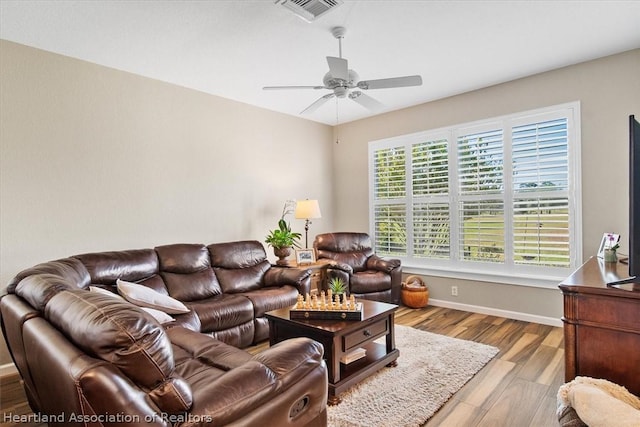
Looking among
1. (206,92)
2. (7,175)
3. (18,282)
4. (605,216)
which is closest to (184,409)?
(18,282)

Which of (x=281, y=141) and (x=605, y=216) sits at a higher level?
(x=281, y=141)

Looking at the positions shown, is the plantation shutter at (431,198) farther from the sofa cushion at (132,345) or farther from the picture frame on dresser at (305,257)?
the sofa cushion at (132,345)

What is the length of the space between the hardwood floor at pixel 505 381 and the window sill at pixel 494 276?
0.46m

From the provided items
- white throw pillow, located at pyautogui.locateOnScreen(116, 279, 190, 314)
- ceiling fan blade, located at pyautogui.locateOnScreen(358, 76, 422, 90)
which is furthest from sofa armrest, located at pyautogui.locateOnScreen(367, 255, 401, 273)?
white throw pillow, located at pyautogui.locateOnScreen(116, 279, 190, 314)

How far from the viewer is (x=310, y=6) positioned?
232cm

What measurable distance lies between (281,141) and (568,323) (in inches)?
166

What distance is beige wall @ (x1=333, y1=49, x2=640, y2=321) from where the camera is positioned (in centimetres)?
337

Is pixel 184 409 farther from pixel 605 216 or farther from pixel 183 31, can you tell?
pixel 605 216

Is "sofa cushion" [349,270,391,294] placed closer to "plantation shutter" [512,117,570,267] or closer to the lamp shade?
the lamp shade

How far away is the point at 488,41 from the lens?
3.05 metres

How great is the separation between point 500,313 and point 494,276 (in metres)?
0.45

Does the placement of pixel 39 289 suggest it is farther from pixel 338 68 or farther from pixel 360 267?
pixel 360 267

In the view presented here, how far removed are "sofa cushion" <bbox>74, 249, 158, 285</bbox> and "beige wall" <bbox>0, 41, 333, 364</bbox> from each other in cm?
45

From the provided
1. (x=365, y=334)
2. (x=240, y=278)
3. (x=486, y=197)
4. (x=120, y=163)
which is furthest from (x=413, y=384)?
(x=120, y=163)
